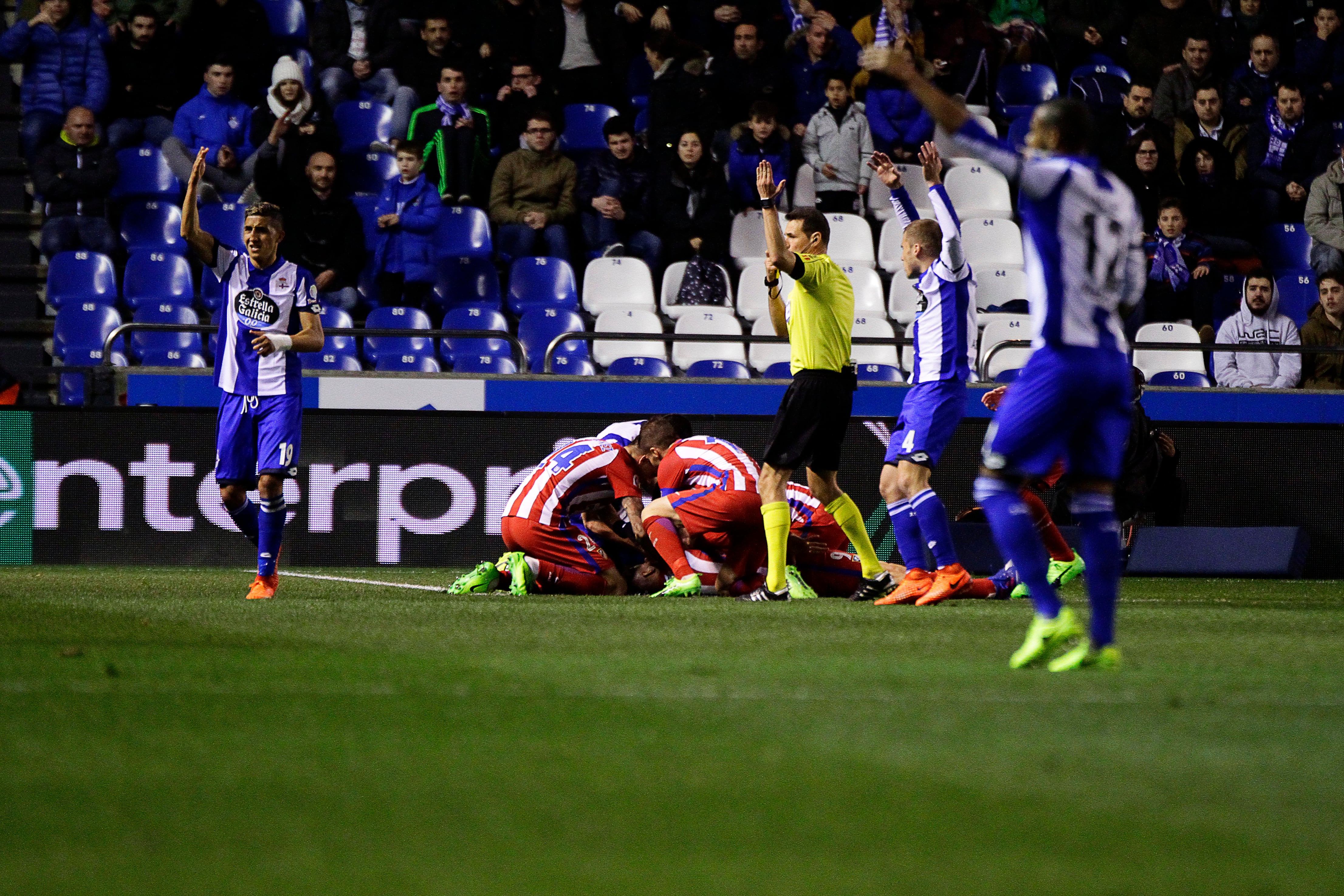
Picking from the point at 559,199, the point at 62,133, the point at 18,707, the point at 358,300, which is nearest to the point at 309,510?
the point at 358,300

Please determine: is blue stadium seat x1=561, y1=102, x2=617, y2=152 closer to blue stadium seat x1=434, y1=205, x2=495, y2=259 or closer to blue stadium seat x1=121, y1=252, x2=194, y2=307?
blue stadium seat x1=434, y1=205, x2=495, y2=259

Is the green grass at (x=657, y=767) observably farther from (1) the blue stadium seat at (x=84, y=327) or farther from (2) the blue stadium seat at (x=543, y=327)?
(1) the blue stadium seat at (x=84, y=327)

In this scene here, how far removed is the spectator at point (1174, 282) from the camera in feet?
47.7

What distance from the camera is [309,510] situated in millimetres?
11727

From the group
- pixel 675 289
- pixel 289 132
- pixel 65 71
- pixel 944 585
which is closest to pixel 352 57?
pixel 289 132

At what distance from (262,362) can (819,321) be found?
2978 millimetres

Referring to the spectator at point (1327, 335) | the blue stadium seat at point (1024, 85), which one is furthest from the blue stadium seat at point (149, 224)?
the spectator at point (1327, 335)

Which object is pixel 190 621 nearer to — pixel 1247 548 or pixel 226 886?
pixel 226 886

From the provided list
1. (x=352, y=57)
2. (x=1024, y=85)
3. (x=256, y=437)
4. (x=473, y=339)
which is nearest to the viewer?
(x=256, y=437)

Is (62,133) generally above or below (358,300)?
above

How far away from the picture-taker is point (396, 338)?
13844 millimetres

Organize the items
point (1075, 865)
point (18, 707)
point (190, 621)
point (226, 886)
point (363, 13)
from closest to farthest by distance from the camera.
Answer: point (226, 886)
point (1075, 865)
point (18, 707)
point (190, 621)
point (363, 13)

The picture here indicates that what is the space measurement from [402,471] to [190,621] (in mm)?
5264

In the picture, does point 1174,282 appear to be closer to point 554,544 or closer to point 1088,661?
point 554,544
